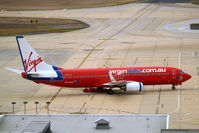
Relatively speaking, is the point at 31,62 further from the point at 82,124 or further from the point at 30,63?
the point at 82,124

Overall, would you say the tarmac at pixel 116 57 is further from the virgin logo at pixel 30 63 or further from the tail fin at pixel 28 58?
the virgin logo at pixel 30 63

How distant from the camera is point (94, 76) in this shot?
9106cm

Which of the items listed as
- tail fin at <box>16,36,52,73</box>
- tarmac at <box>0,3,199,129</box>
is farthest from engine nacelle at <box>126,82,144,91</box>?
tail fin at <box>16,36,52,73</box>

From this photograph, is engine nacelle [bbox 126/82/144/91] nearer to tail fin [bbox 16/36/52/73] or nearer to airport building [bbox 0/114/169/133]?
tail fin [bbox 16/36/52/73]

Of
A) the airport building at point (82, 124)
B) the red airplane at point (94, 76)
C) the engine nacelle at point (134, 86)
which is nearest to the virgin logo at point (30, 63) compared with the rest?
the red airplane at point (94, 76)

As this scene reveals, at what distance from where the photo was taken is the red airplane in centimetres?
8950

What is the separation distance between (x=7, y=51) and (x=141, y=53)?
32455 mm

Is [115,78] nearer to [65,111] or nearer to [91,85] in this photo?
[91,85]

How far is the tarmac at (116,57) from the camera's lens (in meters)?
84.3

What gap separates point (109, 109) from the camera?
83000 mm

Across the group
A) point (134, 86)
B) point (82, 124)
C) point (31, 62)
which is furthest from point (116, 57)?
point (82, 124)

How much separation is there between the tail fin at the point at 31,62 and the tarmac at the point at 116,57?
4401 millimetres

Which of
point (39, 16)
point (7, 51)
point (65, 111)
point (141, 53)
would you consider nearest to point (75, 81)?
point (65, 111)

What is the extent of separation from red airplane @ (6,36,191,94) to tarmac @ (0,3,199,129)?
1849 millimetres
